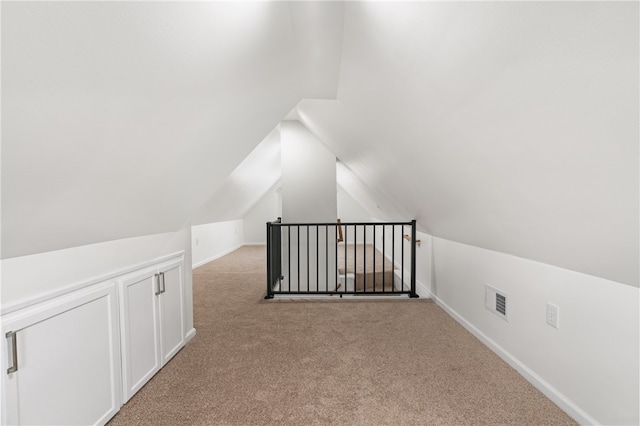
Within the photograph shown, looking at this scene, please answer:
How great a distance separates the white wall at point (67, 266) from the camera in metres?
1.22

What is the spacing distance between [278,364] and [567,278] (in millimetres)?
1903

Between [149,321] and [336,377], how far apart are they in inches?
50.3

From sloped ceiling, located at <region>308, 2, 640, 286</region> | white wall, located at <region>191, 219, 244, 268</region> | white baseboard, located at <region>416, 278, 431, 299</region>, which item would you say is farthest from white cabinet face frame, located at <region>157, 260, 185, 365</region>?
white wall, located at <region>191, 219, 244, 268</region>

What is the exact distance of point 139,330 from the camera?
75.5 inches

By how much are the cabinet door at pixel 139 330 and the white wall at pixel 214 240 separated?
4.13 m

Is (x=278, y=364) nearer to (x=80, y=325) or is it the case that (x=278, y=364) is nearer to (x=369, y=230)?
(x=80, y=325)

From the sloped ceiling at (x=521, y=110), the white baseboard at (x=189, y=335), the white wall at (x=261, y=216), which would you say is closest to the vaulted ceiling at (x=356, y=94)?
the sloped ceiling at (x=521, y=110)

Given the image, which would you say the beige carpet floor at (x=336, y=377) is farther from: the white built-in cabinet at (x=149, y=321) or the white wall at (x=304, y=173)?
the white wall at (x=304, y=173)

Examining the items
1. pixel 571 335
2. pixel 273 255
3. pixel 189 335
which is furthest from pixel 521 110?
pixel 273 255

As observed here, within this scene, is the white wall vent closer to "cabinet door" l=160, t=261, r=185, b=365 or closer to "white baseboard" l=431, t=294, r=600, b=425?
"white baseboard" l=431, t=294, r=600, b=425

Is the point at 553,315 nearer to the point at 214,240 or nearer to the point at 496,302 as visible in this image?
the point at 496,302

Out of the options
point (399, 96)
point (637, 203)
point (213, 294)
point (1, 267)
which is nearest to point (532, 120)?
point (637, 203)

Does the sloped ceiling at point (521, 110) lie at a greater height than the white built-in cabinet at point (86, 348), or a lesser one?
greater

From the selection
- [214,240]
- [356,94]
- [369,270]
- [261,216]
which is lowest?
[369,270]
